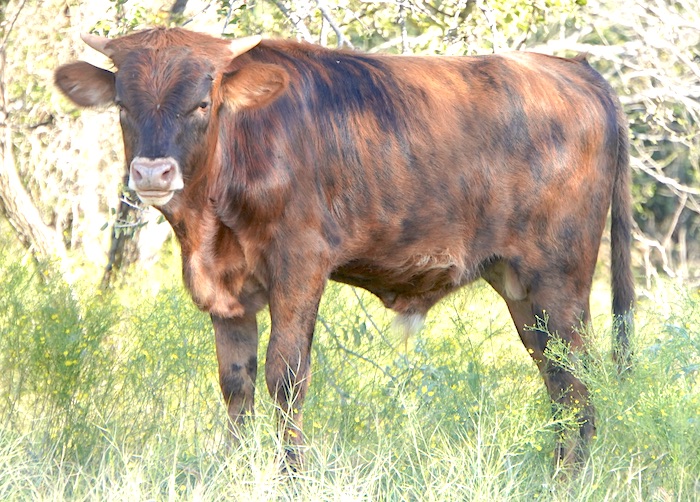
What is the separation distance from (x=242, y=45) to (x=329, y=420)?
1.83 m

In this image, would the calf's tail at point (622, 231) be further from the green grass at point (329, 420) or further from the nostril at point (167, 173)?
the nostril at point (167, 173)

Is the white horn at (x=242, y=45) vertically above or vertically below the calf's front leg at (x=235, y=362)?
above

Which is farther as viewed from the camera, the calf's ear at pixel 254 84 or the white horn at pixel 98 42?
the white horn at pixel 98 42

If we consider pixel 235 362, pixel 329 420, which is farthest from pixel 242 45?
pixel 329 420

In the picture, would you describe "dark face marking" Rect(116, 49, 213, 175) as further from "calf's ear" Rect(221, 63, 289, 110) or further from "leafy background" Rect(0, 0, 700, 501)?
"leafy background" Rect(0, 0, 700, 501)

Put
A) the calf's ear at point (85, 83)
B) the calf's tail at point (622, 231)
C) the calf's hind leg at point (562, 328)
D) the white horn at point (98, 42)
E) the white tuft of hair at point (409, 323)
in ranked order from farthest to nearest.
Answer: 1. the calf's tail at point (622, 231)
2. the white tuft of hair at point (409, 323)
3. the calf's hind leg at point (562, 328)
4. the calf's ear at point (85, 83)
5. the white horn at point (98, 42)

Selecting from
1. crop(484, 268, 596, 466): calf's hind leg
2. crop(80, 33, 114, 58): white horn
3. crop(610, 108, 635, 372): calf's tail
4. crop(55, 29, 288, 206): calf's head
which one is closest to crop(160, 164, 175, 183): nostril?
crop(55, 29, 288, 206): calf's head

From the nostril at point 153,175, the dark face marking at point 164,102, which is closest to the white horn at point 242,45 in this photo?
the dark face marking at point 164,102

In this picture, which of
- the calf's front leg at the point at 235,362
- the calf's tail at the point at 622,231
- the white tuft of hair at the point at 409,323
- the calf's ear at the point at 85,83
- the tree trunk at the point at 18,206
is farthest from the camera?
the tree trunk at the point at 18,206

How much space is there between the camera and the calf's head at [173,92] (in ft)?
14.0

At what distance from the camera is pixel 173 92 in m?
4.41

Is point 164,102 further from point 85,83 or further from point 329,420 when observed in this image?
point 329,420

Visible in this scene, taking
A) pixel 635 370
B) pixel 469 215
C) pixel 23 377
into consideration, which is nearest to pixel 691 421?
pixel 635 370

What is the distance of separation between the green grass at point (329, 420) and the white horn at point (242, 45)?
1525 millimetres
